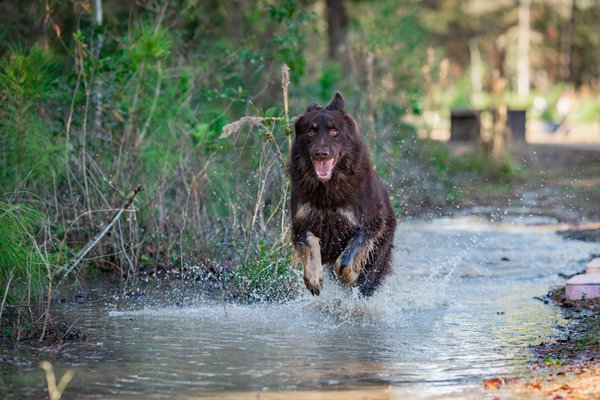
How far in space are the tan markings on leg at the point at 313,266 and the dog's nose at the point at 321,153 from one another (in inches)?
25.7

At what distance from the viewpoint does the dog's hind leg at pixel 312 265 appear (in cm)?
786

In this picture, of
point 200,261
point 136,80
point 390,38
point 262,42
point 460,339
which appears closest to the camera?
point 460,339

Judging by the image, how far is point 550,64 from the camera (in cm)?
5650

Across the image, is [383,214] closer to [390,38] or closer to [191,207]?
[191,207]

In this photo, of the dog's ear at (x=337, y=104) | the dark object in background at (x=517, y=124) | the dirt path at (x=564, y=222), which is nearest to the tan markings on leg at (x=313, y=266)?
the dog's ear at (x=337, y=104)

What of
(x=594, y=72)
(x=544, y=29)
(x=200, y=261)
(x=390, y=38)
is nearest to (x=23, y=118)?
(x=200, y=261)

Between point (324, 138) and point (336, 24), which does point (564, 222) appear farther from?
point (336, 24)

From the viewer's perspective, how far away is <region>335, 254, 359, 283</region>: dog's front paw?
8.03 metres

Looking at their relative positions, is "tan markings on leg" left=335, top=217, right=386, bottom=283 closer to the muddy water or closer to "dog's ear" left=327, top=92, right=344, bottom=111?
the muddy water

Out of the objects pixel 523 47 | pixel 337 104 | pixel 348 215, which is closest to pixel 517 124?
pixel 337 104

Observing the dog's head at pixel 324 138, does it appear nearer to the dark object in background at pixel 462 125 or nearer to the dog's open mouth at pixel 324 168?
the dog's open mouth at pixel 324 168

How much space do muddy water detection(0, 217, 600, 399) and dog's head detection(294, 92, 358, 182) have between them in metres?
1.20

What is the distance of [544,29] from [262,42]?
41.0 metres

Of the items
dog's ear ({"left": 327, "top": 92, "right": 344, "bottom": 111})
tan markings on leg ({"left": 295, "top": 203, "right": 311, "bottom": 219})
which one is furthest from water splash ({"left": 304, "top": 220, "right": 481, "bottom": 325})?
dog's ear ({"left": 327, "top": 92, "right": 344, "bottom": 111})
